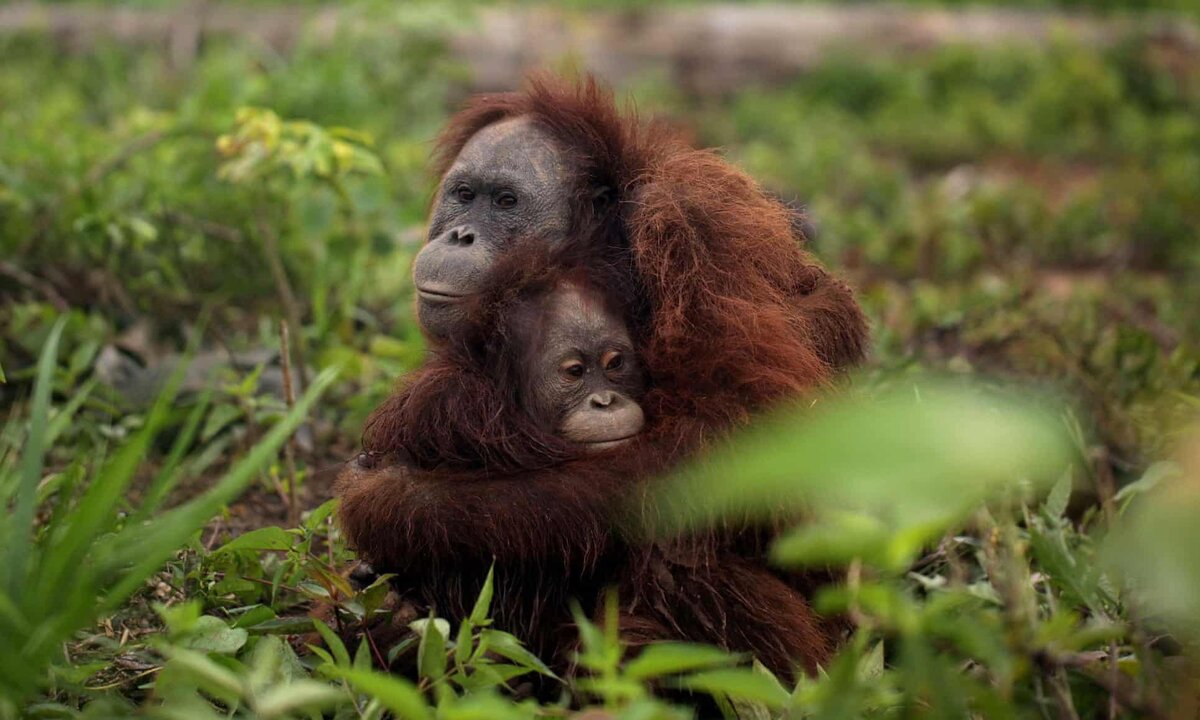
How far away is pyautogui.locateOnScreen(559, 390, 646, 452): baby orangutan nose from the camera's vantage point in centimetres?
234

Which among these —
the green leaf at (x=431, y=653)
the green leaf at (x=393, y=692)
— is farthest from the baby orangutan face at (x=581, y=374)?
the green leaf at (x=393, y=692)

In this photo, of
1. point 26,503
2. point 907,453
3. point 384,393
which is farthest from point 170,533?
point 384,393

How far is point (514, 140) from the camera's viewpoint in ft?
8.89

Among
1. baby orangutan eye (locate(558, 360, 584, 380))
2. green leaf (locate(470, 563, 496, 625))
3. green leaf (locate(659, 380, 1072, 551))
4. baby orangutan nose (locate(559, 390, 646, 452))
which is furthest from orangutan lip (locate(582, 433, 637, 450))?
green leaf (locate(659, 380, 1072, 551))

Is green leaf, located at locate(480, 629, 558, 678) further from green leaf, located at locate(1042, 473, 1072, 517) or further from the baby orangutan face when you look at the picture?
green leaf, located at locate(1042, 473, 1072, 517)

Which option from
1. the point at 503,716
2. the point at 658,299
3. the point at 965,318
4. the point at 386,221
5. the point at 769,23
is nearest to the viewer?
the point at 503,716

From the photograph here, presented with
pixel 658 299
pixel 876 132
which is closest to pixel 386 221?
pixel 658 299

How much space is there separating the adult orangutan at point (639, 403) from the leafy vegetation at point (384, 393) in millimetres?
92

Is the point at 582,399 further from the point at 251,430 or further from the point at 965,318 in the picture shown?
the point at 965,318

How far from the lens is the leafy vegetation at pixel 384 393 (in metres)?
1.51

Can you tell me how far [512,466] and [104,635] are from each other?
763 mm

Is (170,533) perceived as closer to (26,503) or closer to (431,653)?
(26,503)

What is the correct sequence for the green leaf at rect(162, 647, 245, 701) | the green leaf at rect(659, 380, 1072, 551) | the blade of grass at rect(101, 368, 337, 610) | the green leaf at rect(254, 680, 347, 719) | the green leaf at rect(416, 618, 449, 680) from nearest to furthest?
1. the green leaf at rect(659, 380, 1072, 551)
2. the green leaf at rect(254, 680, 347, 719)
3. the green leaf at rect(162, 647, 245, 701)
4. the blade of grass at rect(101, 368, 337, 610)
5. the green leaf at rect(416, 618, 449, 680)

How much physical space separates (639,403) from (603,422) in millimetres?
85
